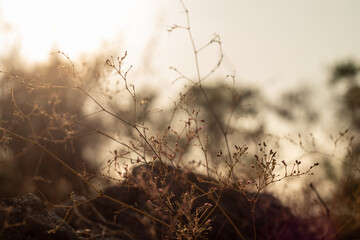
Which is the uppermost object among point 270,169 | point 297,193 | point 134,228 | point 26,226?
point 297,193

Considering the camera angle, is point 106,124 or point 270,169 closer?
point 270,169

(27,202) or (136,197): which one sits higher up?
(136,197)

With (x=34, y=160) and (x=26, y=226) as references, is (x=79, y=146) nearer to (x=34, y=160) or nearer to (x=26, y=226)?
(x=34, y=160)

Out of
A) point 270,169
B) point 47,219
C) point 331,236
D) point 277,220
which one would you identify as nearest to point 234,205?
point 277,220

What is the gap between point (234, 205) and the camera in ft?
14.2

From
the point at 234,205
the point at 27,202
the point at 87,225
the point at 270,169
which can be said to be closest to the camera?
the point at 270,169

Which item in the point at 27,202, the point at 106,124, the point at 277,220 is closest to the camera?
the point at 27,202

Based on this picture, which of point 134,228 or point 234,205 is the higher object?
point 234,205

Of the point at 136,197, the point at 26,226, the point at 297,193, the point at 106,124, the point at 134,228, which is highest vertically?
the point at 106,124

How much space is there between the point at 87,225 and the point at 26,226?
112cm

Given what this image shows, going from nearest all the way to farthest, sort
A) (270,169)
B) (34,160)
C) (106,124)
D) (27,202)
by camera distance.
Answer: (270,169) < (27,202) < (34,160) < (106,124)

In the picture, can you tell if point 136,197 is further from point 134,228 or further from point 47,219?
point 47,219

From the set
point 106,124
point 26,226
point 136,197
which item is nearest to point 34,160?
point 106,124

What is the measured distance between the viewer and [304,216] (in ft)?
13.7
